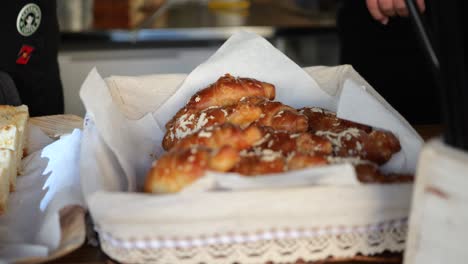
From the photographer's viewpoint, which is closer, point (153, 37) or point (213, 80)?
point (213, 80)

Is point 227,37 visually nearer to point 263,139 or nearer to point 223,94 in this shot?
point 223,94

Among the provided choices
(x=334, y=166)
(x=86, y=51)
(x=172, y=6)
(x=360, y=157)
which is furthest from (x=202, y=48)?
(x=334, y=166)

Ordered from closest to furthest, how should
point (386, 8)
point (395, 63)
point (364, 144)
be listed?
point (364, 144) → point (386, 8) → point (395, 63)

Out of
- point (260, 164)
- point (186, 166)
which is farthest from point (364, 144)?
point (186, 166)

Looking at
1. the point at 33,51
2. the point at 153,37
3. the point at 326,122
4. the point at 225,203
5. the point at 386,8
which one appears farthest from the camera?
the point at 153,37

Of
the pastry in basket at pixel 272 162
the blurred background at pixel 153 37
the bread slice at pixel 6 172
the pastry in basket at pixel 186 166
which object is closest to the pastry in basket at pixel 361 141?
the pastry in basket at pixel 272 162

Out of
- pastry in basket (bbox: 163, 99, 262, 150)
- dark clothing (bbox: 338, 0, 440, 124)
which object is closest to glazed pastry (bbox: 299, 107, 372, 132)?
pastry in basket (bbox: 163, 99, 262, 150)

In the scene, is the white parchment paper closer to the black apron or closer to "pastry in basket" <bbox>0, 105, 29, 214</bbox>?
"pastry in basket" <bbox>0, 105, 29, 214</bbox>

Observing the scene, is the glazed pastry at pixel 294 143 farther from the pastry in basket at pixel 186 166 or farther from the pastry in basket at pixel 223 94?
the pastry in basket at pixel 223 94
